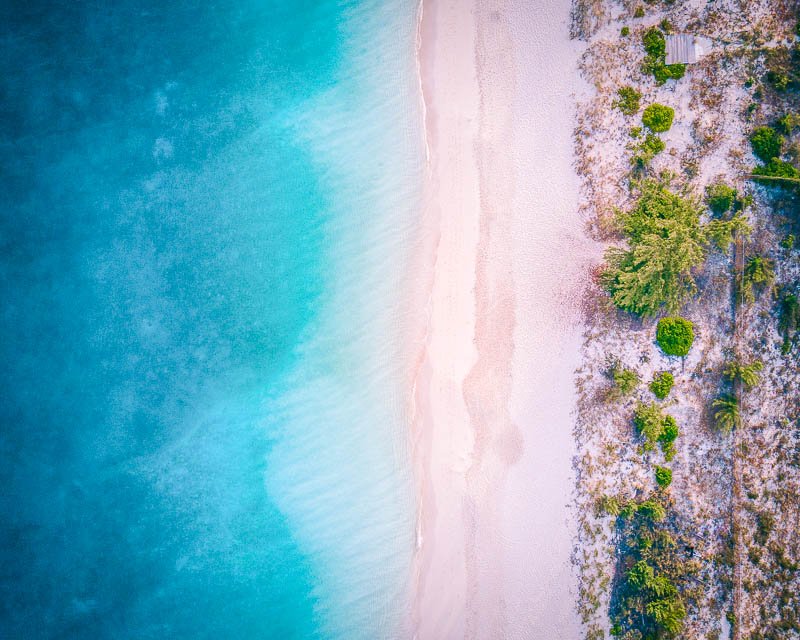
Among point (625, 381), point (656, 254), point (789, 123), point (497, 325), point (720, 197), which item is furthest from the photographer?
point (497, 325)

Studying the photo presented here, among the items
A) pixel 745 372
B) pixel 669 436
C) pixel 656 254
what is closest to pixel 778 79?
pixel 656 254

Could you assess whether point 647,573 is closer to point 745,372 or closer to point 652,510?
point 652,510

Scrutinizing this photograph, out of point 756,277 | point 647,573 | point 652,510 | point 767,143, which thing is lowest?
point 647,573

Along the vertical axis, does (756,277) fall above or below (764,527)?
above

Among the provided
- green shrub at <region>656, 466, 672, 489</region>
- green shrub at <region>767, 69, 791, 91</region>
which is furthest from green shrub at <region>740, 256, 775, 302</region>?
green shrub at <region>656, 466, 672, 489</region>

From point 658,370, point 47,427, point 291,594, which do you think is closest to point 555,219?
point 658,370

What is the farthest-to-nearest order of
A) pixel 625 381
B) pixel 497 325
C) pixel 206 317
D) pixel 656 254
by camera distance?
pixel 206 317 → pixel 497 325 → pixel 625 381 → pixel 656 254

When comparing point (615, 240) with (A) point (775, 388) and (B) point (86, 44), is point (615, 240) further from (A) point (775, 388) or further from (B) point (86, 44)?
(B) point (86, 44)
